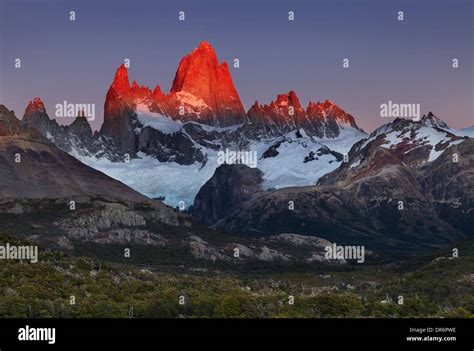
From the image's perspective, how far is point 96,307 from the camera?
198 metres
